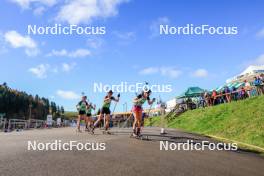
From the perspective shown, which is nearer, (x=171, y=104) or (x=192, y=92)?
(x=192, y=92)

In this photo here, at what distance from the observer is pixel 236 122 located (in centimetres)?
2031

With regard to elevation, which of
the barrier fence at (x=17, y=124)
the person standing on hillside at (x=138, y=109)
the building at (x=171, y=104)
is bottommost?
the barrier fence at (x=17, y=124)

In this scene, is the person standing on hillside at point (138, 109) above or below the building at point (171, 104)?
below

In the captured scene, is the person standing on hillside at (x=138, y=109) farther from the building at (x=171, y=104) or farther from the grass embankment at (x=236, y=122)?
the building at (x=171, y=104)

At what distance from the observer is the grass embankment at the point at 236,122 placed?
1713cm

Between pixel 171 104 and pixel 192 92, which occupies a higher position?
pixel 192 92

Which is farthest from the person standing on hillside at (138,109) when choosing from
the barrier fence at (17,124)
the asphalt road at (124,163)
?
the barrier fence at (17,124)

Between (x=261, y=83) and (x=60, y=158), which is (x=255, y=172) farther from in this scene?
(x=261, y=83)

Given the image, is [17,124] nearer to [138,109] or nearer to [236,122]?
[236,122]

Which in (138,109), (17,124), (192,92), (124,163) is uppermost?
(192,92)

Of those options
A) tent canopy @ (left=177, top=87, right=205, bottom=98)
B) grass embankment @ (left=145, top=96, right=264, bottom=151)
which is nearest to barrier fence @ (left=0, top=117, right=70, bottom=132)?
grass embankment @ (left=145, top=96, right=264, bottom=151)

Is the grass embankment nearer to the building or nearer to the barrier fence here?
the barrier fence

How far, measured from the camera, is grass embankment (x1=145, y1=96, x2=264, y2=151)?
17.1 m

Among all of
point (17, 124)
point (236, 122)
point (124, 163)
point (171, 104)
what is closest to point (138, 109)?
point (124, 163)
